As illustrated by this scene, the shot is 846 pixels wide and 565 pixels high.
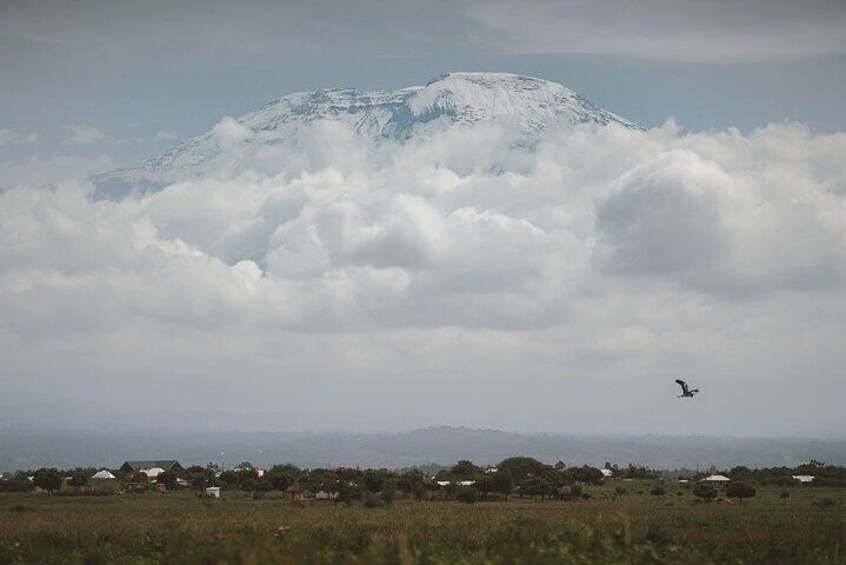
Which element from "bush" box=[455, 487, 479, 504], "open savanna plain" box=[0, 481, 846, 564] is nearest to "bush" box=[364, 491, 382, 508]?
"open savanna plain" box=[0, 481, 846, 564]

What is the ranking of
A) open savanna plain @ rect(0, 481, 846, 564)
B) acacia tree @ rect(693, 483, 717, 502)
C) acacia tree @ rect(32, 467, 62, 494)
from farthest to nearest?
acacia tree @ rect(32, 467, 62, 494)
acacia tree @ rect(693, 483, 717, 502)
open savanna plain @ rect(0, 481, 846, 564)

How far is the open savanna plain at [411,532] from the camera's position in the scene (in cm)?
3509

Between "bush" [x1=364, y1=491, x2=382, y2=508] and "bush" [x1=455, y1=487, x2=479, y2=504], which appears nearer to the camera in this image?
"bush" [x1=364, y1=491, x2=382, y2=508]

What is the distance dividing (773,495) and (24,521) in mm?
64362

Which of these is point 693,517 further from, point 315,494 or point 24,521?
point 315,494

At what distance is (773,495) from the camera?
3846 inches

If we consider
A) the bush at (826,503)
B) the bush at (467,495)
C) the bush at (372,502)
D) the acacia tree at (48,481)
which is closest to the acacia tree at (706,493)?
the bush at (826,503)

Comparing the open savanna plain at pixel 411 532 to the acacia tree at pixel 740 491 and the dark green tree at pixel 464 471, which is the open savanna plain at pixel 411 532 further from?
the dark green tree at pixel 464 471

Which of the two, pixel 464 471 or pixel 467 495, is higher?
pixel 464 471

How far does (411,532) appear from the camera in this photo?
165 feet

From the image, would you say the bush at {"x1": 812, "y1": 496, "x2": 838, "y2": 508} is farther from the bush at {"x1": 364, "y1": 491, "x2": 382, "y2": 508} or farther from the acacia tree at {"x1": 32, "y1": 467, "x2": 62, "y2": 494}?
the acacia tree at {"x1": 32, "y1": 467, "x2": 62, "y2": 494}

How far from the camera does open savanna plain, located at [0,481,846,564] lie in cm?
3509

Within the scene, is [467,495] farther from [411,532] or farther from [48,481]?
[411,532]

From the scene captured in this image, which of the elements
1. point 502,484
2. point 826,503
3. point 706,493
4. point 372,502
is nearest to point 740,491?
point 706,493
